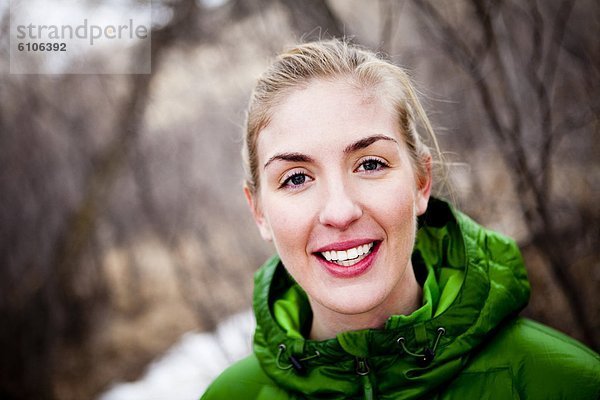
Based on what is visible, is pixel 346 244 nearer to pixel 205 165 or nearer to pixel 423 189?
pixel 423 189

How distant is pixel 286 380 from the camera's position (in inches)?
62.4

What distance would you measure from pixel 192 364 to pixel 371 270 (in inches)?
158

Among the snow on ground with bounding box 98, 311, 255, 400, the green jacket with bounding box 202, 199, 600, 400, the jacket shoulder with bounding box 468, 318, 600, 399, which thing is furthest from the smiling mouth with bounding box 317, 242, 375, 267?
the snow on ground with bounding box 98, 311, 255, 400

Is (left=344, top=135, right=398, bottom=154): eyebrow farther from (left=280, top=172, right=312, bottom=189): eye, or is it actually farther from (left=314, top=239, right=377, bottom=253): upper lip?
(left=314, top=239, right=377, bottom=253): upper lip

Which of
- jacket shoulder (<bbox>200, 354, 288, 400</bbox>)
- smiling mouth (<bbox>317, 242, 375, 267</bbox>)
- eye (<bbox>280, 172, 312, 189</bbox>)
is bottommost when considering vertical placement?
jacket shoulder (<bbox>200, 354, 288, 400</bbox>)

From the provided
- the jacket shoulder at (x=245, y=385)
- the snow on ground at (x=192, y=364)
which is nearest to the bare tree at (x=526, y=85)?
the jacket shoulder at (x=245, y=385)

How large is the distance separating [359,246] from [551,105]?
2072 millimetres

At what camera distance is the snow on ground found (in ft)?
14.6

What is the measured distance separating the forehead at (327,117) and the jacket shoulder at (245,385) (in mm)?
774

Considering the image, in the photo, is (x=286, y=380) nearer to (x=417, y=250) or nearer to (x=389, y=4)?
(x=417, y=250)

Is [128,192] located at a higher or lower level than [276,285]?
higher

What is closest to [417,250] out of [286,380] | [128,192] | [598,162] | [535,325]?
[535,325]

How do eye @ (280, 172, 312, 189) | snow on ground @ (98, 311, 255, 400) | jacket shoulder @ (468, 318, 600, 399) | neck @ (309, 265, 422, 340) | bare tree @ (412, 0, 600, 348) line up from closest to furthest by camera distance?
1. jacket shoulder @ (468, 318, 600, 399)
2. eye @ (280, 172, 312, 189)
3. neck @ (309, 265, 422, 340)
4. bare tree @ (412, 0, 600, 348)
5. snow on ground @ (98, 311, 255, 400)

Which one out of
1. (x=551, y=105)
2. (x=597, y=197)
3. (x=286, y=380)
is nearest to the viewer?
(x=286, y=380)
